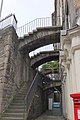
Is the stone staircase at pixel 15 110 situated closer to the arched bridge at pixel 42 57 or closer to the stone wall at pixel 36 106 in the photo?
the stone wall at pixel 36 106

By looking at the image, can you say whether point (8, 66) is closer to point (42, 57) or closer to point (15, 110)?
point (15, 110)

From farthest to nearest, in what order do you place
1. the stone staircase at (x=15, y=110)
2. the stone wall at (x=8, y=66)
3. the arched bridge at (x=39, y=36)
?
the arched bridge at (x=39, y=36), the stone wall at (x=8, y=66), the stone staircase at (x=15, y=110)

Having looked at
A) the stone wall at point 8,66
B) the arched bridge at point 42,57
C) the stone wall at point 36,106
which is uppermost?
the arched bridge at point 42,57

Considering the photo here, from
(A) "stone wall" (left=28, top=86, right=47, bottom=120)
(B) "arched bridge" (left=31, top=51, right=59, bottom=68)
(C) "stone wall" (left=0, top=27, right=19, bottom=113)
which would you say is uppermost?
(B) "arched bridge" (left=31, top=51, right=59, bottom=68)

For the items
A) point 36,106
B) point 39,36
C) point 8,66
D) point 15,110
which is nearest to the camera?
point 15,110

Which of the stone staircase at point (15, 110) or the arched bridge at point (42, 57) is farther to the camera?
the arched bridge at point (42, 57)

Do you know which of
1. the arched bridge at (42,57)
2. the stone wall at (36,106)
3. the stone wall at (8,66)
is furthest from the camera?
the arched bridge at (42,57)

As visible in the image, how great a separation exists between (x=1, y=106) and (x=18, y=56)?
4.37 m

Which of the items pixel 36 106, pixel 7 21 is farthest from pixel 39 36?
pixel 36 106

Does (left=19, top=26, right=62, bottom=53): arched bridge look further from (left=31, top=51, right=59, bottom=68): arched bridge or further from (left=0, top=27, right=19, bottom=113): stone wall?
(left=31, top=51, right=59, bottom=68): arched bridge

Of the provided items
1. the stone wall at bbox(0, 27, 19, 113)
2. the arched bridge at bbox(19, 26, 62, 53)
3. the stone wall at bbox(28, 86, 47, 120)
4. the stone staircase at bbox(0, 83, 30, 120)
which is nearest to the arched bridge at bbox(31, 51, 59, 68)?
the stone wall at bbox(28, 86, 47, 120)

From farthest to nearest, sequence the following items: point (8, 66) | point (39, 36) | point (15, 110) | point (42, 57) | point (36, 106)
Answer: point (42, 57) < point (36, 106) < point (39, 36) < point (8, 66) < point (15, 110)

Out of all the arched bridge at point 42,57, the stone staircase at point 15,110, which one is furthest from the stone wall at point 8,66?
the arched bridge at point 42,57

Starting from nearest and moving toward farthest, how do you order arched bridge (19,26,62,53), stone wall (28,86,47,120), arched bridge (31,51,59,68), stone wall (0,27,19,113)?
stone wall (0,27,19,113) → stone wall (28,86,47,120) → arched bridge (19,26,62,53) → arched bridge (31,51,59,68)
